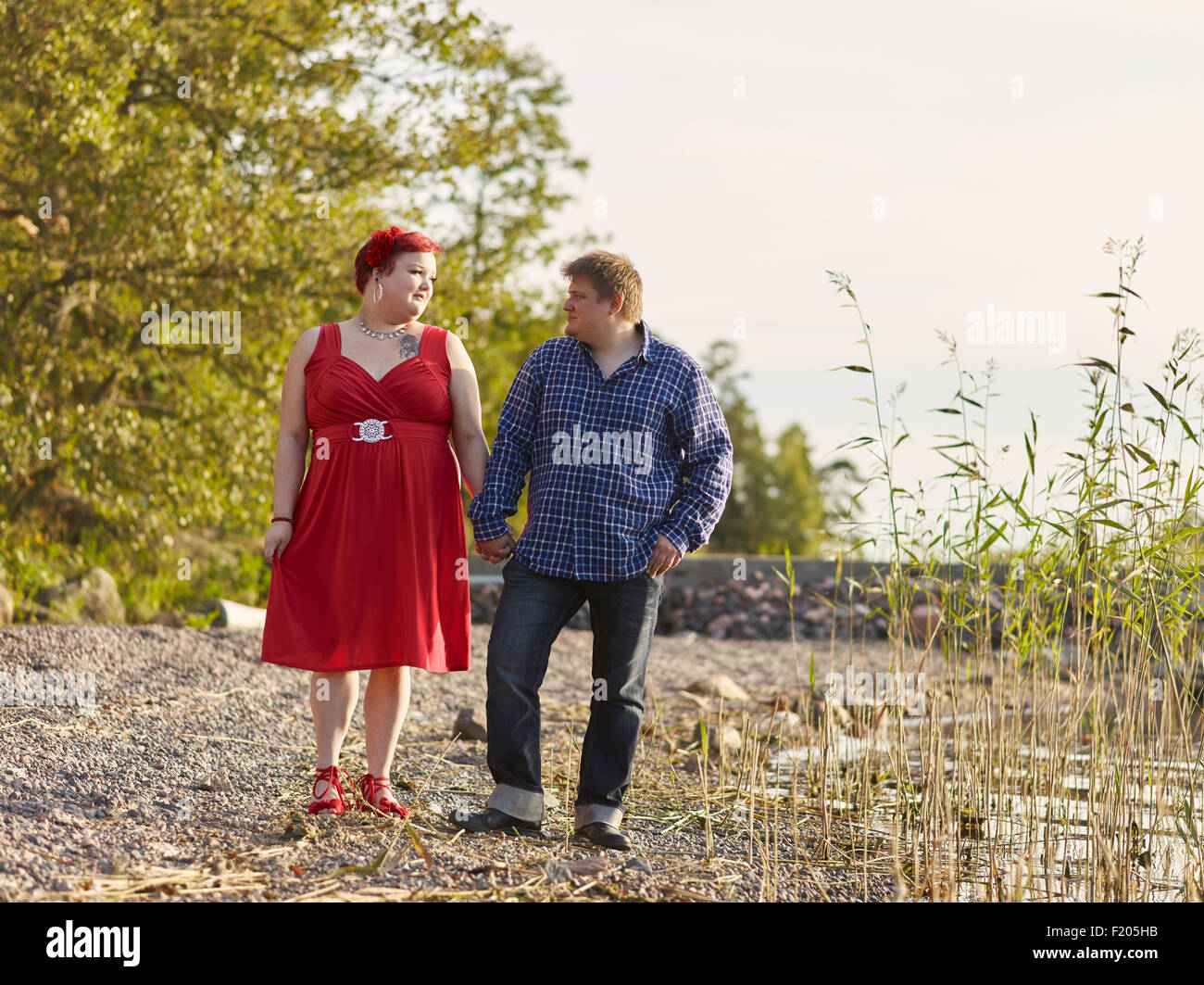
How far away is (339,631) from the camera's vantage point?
3551 millimetres

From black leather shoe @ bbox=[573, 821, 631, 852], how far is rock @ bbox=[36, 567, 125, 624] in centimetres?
493

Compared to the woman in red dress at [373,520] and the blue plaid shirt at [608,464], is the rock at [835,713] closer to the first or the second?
the blue plaid shirt at [608,464]

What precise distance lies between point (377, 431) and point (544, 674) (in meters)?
0.89

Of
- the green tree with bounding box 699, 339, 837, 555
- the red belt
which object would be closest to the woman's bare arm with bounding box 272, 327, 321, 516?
the red belt

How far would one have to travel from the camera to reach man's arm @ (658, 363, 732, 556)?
138 inches

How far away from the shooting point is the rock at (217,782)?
3.93 m

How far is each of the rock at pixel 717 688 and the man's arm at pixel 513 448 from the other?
3.58m

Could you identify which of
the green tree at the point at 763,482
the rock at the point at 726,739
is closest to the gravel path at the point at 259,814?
the rock at the point at 726,739

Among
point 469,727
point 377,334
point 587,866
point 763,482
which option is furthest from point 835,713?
point 763,482

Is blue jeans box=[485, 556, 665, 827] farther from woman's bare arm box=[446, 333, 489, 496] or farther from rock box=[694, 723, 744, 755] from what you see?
rock box=[694, 723, 744, 755]

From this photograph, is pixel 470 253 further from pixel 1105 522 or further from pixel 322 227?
pixel 1105 522

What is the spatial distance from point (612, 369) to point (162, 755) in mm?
2239

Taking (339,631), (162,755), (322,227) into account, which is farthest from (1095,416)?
(322,227)

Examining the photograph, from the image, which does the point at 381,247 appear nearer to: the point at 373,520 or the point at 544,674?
the point at 373,520
